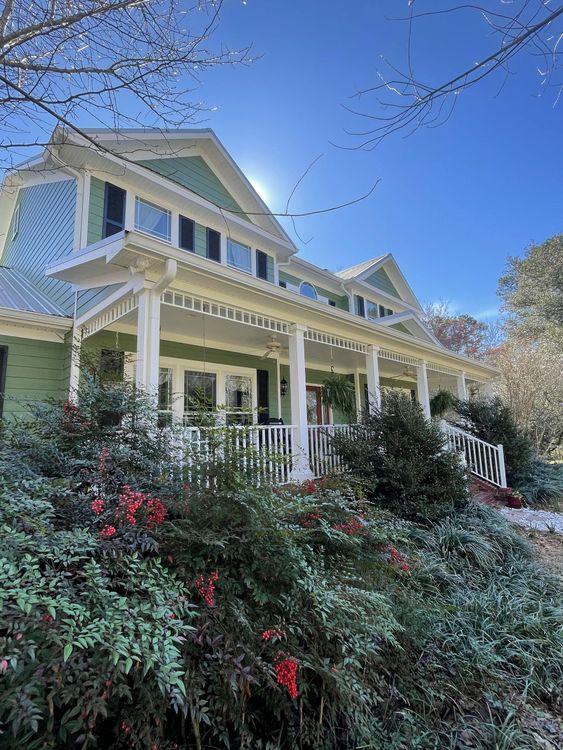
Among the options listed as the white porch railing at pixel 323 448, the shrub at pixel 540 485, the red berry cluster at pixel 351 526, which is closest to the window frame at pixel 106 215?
the white porch railing at pixel 323 448

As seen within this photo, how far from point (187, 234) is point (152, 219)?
79 centimetres

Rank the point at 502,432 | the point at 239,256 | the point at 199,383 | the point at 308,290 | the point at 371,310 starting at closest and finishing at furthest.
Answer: the point at 199,383 < the point at 502,432 < the point at 239,256 < the point at 308,290 < the point at 371,310

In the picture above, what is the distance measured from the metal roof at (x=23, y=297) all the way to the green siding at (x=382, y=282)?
10169mm

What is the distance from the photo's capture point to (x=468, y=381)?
13.9 m

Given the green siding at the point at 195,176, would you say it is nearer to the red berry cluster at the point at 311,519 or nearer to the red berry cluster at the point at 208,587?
the red berry cluster at the point at 311,519

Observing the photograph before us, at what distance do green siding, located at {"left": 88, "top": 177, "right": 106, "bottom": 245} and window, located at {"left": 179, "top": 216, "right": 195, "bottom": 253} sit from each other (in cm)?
162

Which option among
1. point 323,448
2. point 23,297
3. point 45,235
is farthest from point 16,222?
point 323,448

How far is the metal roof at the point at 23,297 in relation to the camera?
6465 millimetres

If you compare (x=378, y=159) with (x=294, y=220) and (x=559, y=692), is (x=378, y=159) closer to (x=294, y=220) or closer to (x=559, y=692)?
(x=294, y=220)

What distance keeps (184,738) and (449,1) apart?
4.13 metres

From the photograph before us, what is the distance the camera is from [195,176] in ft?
30.2

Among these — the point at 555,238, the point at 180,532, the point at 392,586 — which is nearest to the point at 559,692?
the point at 392,586

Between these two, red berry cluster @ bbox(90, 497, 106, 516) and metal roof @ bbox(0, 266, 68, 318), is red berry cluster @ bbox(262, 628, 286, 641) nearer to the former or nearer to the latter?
red berry cluster @ bbox(90, 497, 106, 516)

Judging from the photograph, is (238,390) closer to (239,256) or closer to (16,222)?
(239,256)
